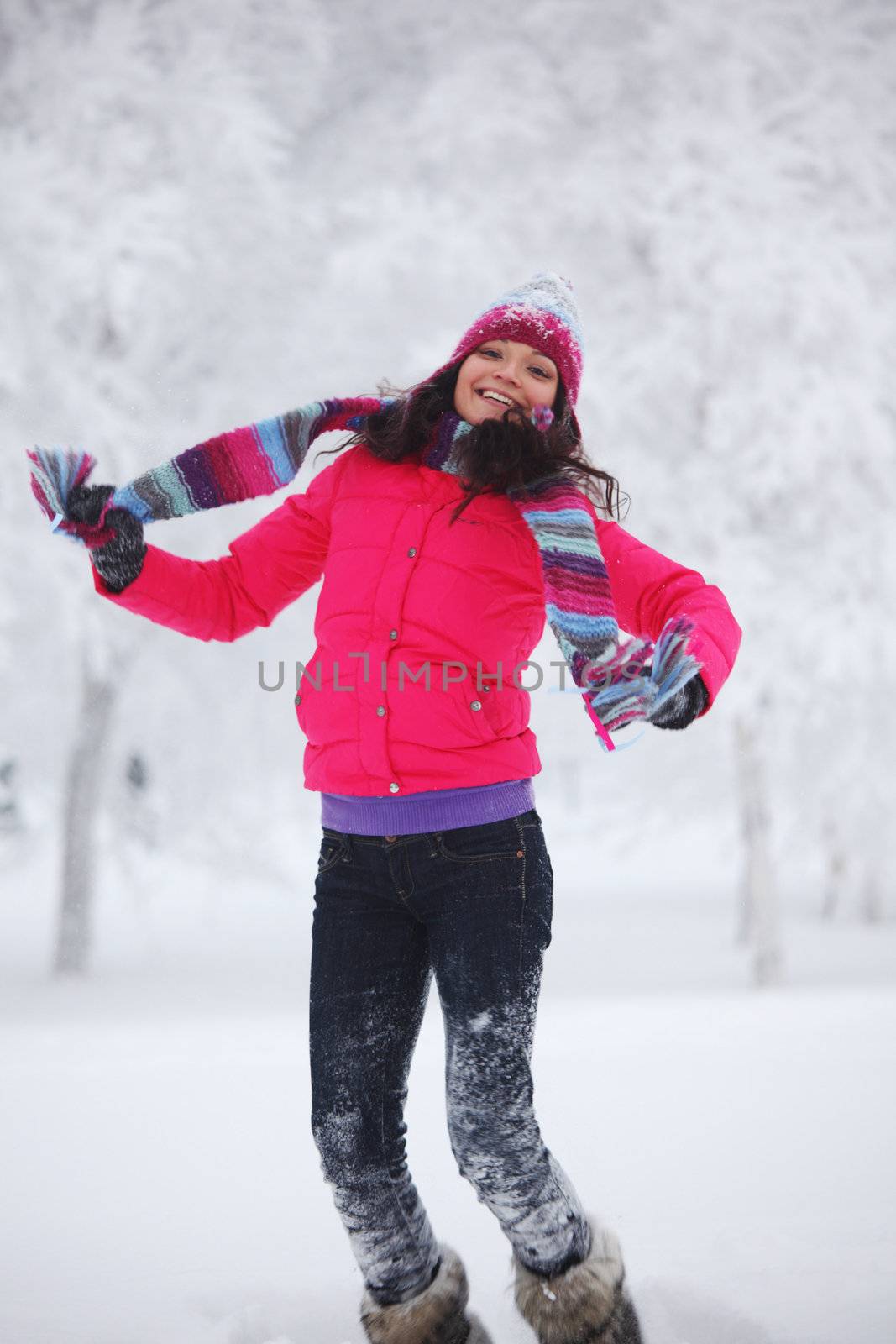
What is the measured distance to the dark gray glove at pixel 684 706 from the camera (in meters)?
1.66

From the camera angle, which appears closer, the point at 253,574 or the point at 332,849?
the point at 332,849

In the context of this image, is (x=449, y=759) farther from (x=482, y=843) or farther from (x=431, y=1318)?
(x=431, y=1318)

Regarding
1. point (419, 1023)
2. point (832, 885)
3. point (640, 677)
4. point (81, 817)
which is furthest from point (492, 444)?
point (832, 885)

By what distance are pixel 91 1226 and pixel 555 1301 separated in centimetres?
142

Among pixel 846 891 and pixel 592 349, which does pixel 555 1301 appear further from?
pixel 846 891

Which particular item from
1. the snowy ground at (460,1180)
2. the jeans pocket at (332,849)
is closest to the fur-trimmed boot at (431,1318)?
the snowy ground at (460,1180)

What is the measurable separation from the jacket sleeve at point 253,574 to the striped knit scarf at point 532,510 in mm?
73

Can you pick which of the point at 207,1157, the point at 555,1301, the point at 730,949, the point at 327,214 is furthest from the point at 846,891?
the point at 555,1301

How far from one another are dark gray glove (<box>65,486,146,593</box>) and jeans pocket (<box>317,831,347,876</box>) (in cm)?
58

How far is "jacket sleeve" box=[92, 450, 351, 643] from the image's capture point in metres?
2.04

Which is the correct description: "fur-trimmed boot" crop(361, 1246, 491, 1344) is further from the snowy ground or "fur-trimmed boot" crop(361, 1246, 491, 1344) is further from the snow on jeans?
the snowy ground

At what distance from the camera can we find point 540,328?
2166mm

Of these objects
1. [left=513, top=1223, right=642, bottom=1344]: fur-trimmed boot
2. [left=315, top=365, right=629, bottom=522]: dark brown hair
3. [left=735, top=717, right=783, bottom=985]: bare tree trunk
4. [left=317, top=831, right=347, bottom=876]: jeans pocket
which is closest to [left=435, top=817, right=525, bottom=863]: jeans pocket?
Answer: [left=317, top=831, right=347, bottom=876]: jeans pocket

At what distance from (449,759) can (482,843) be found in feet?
0.49
